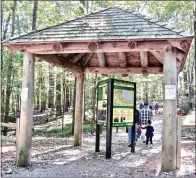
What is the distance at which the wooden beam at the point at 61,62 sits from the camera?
891 centimetres

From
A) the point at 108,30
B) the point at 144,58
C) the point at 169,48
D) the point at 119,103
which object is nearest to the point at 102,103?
the point at 119,103

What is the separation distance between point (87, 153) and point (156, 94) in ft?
122

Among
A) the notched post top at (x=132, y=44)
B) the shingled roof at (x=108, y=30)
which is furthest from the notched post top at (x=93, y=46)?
the notched post top at (x=132, y=44)

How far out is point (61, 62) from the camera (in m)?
9.82

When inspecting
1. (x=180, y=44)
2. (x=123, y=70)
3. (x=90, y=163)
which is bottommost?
(x=90, y=163)

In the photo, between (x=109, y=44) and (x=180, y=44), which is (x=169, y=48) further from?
(x=109, y=44)

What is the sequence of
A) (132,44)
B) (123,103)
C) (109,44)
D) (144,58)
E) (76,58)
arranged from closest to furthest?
1. (132,44)
2. (109,44)
3. (123,103)
4. (144,58)
5. (76,58)

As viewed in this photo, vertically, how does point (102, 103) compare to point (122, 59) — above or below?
below

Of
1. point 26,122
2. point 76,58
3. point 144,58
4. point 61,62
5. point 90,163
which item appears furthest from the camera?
Result: point 76,58

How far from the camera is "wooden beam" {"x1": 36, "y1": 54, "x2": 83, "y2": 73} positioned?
29.2ft

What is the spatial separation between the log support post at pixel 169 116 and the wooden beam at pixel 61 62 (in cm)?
364

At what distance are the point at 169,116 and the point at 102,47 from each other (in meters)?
2.44

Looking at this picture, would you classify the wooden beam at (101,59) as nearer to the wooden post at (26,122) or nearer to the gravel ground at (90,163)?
the gravel ground at (90,163)

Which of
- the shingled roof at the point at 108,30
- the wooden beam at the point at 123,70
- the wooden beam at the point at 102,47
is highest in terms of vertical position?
the shingled roof at the point at 108,30
